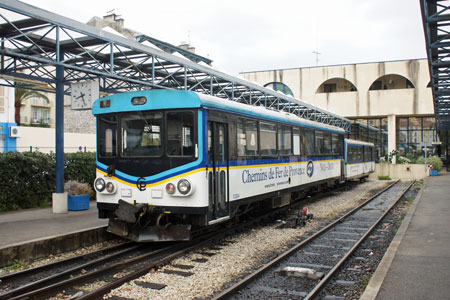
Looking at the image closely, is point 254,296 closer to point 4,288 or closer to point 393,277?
point 393,277

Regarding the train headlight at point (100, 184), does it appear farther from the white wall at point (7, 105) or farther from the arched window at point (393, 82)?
the arched window at point (393, 82)

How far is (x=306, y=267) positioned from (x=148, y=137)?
3668 millimetres

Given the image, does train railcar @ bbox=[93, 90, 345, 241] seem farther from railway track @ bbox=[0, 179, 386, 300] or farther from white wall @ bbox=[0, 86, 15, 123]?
white wall @ bbox=[0, 86, 15, 123]

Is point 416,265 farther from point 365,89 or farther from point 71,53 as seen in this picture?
point 365,89

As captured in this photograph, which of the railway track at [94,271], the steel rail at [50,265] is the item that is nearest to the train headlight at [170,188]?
the railway track at [94,271]

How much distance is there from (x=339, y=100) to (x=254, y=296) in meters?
31.3

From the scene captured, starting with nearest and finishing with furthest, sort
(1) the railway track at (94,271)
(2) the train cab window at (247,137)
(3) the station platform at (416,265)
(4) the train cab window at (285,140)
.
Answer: (3) the station platform at (416,265) < (1) the railway track at (94,271) < (2) the train cab window at (247,137) < (4) the train cab window at (285,140)

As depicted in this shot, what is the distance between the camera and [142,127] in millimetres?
8305

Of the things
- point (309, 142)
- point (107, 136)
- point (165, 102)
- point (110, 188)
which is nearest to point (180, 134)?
point (165, 102)

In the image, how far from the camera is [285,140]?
11.9 m

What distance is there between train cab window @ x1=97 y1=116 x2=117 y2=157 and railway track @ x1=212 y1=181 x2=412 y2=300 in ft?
12.3

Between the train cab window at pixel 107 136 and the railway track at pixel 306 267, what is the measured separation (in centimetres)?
375

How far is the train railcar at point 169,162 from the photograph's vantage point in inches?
308

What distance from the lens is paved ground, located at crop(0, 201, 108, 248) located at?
826cm
